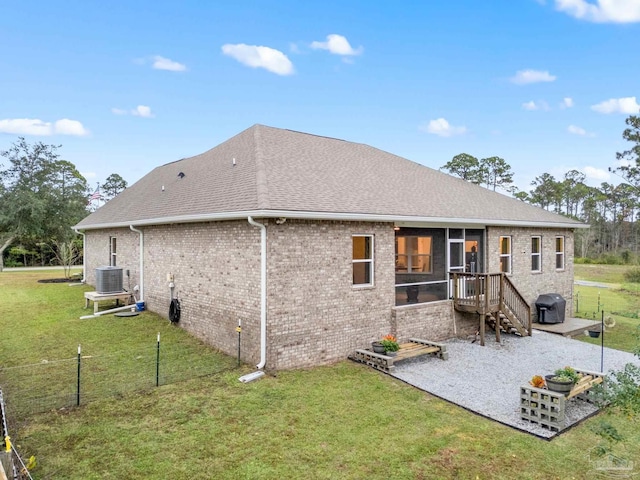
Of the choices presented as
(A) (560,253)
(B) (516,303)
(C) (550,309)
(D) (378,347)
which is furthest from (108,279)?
(A) (560,253)

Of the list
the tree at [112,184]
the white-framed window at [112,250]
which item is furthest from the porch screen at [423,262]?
the tree at [112,184]

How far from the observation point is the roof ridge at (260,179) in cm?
840

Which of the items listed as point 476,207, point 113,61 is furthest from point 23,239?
point 476,207

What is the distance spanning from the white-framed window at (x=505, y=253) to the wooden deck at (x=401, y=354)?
18.5 ft

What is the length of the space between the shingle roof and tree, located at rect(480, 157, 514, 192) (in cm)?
4372

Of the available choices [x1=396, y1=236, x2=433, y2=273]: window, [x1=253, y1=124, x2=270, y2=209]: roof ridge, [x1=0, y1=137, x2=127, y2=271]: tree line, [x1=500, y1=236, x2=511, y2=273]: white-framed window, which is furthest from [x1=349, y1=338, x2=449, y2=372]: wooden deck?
[x1=0, y1=137, x2=127, y2=271]: tree line

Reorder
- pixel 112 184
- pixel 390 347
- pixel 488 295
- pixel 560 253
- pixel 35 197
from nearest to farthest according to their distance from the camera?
pixel 390 347, pixel 488 295, pixel 560 253, pixel 35 197, pixel 112 184

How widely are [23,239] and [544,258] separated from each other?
41.4 metres

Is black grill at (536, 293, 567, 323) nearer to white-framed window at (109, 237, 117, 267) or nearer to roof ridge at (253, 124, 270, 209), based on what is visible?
roof ridge at (253, 124, 270, 209)

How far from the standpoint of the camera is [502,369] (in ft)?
30.4

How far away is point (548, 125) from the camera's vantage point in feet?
100

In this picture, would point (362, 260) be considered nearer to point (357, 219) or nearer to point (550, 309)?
point (357, 219)

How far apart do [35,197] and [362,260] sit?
29.8 m

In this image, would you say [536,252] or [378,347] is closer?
[378,347]
